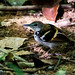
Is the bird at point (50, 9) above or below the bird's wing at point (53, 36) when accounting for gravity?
above

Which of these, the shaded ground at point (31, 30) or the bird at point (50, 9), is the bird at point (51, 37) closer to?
the shaded ground at point (31, 30)

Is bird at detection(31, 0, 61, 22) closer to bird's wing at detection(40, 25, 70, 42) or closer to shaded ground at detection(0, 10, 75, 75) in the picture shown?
shaded ground at detection(0, 10, 75, 75)

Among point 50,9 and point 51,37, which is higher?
point 50,9

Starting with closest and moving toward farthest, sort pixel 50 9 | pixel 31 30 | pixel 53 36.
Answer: pixel 53 36 → pixel 31 30 → pixel 50 9

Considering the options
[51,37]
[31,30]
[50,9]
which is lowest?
[31,30]

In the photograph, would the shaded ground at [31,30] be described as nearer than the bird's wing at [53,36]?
Yes

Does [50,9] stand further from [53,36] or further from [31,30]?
[53,36]

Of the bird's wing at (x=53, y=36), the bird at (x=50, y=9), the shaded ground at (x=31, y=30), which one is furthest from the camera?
the bird at (x=50, y=9)

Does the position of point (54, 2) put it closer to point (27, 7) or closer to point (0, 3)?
point (27, 7)

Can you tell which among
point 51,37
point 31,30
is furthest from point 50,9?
point 51,37

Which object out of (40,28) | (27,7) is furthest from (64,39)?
(27,7)

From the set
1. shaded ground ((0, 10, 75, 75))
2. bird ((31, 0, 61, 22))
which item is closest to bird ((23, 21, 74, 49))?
shaded ground ((0, 10, 75, 75))

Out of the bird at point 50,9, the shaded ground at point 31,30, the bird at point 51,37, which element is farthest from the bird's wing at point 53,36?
the bird at point 50,9

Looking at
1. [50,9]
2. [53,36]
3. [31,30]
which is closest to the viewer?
[53,36]
